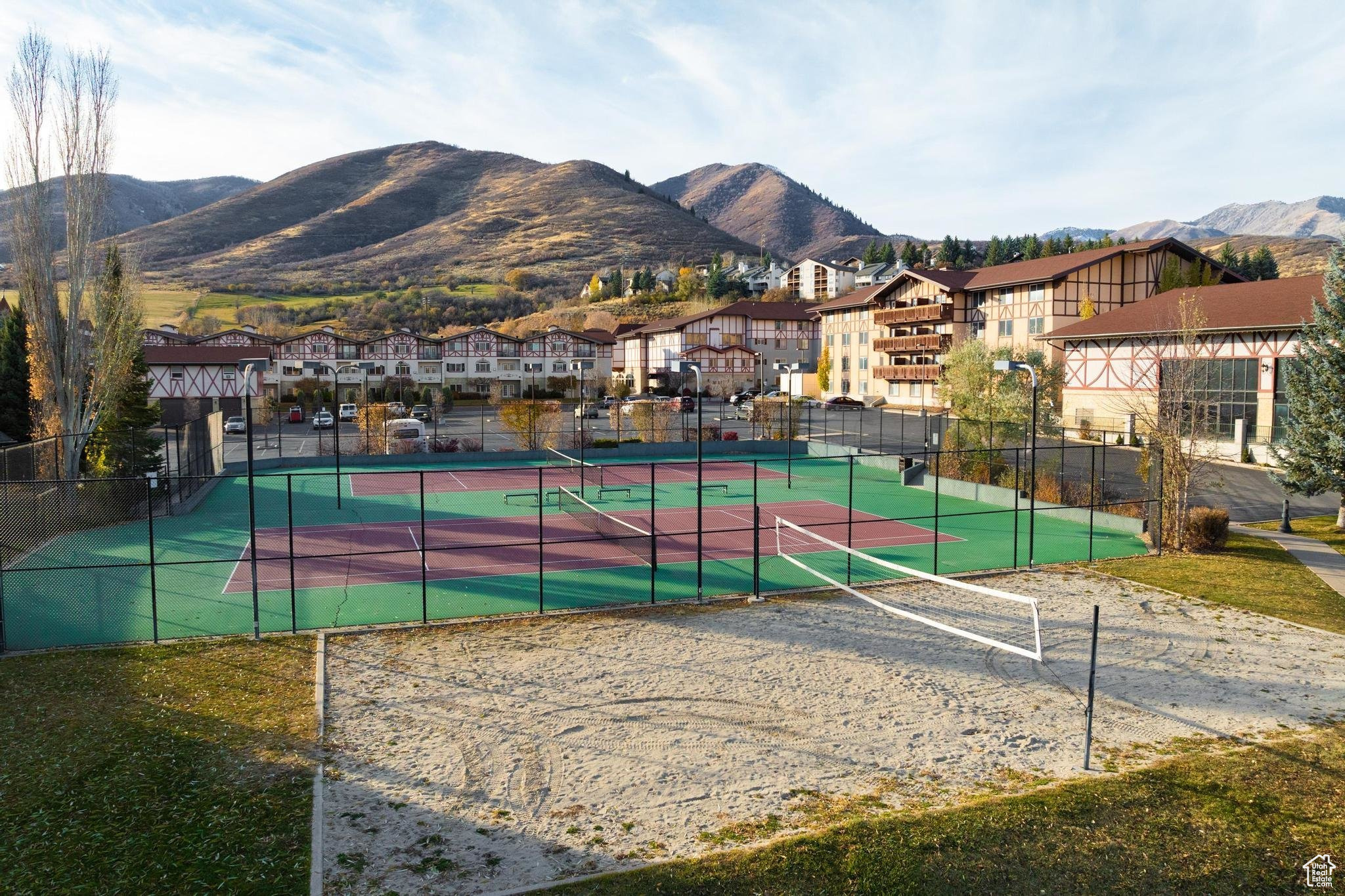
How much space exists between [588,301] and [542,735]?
140 metres

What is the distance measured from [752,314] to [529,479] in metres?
60.3

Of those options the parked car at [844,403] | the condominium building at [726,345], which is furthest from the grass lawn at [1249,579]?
the condominium building at [726,345]

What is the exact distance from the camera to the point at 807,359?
101 m

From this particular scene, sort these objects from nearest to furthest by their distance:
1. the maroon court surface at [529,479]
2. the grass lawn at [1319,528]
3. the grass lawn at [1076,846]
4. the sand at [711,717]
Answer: the grass lawn at [1076,846] < the sand at [711,717] < the grass lawn at [1319,528] < the maroon court surface at [529,479]

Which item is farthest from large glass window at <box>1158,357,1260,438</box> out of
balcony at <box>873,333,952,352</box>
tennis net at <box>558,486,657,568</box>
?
balcony at <box>873,333,952,352</box>

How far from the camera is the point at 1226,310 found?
137 feet

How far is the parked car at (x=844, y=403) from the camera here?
2928 inches

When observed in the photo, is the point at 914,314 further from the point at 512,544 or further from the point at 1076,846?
the point at 1076,846

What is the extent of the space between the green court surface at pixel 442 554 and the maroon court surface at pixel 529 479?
594 millimetres

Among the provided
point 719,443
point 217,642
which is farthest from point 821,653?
point 719,443

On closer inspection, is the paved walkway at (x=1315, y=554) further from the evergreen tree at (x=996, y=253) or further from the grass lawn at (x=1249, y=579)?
the evergreen tree at (x=996, y=253)

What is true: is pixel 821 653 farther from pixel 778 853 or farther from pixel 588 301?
pixel 588 301

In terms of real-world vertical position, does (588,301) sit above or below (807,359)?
above

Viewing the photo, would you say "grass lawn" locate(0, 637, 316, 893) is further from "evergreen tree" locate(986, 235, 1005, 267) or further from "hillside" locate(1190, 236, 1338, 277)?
"hillside" locate(1190, 236, 1338, 277)
